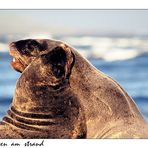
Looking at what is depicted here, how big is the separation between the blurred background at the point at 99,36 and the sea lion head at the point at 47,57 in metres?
0.14

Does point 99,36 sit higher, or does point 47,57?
point 99,36

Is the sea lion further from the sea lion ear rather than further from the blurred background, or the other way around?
the blurred background

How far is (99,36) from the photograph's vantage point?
15.6 ft

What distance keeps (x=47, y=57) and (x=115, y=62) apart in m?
0.76

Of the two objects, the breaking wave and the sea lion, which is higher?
the breaking wave

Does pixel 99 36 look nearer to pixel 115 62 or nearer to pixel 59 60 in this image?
pixel 115 62

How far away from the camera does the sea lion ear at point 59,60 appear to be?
175 inches

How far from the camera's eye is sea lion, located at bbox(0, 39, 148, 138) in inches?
173
